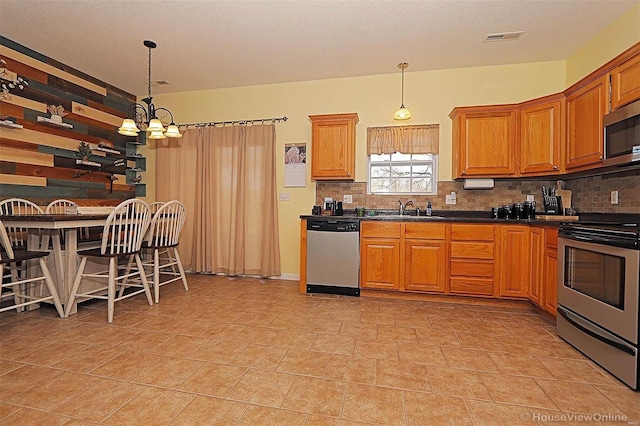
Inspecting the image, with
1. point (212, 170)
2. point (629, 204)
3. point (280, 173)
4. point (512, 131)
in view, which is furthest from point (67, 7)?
point (629, 204)

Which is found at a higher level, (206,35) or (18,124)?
(206,35)

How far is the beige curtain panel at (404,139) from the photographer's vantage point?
388 centimetres

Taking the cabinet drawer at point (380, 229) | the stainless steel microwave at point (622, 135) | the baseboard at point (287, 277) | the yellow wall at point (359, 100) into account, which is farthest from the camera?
the baseboard at point (287, 277)

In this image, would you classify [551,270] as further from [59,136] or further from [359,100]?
[59,136]

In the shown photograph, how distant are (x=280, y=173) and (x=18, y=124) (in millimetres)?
2854

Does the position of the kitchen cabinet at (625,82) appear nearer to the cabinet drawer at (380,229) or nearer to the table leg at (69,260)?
the cabinet drawer at (380,229)

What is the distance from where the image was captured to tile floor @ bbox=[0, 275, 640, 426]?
152cm

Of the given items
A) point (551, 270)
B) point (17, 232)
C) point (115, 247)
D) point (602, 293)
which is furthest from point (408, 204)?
point (17, 232)

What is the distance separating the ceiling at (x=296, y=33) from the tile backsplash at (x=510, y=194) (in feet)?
4.68

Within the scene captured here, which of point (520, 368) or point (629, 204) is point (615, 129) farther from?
point (520, 368)

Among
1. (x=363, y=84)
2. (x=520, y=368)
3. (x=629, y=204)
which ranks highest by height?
(x=363, y=84)

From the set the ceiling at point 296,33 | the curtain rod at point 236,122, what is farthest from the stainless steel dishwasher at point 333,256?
the ceiling at point 296,33

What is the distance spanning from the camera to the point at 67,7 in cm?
273

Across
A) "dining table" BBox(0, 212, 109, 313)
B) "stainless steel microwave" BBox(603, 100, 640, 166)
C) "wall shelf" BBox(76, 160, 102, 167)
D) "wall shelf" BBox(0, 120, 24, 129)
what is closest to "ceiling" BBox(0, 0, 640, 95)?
"wall shelf" BBox(0, 120, 24, 129)
